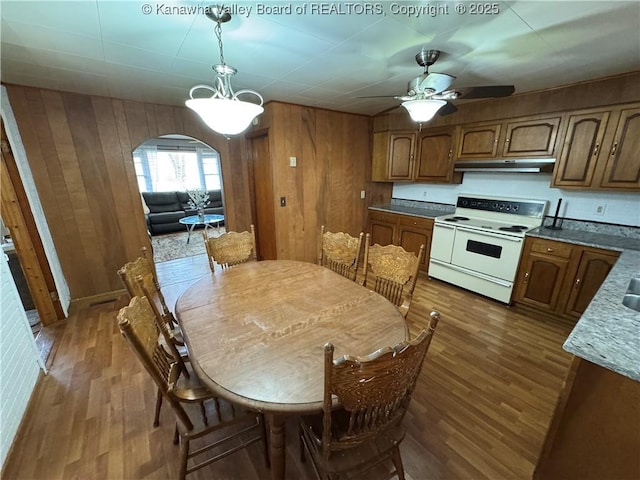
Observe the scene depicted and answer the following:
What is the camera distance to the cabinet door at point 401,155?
12.1 ft

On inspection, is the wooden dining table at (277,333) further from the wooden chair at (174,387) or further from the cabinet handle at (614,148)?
the cabinet handle at (614,148)

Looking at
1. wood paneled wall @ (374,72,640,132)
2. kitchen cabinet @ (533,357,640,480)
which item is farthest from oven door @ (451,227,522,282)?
kitchen cabinet @ (533,357,640,480)

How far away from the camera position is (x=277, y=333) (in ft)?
4.26

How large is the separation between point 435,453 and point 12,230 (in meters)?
3.67

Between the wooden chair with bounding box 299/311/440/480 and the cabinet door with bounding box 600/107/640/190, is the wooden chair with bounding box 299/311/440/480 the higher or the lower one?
the lower one

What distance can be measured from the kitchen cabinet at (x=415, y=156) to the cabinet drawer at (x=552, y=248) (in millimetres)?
1212

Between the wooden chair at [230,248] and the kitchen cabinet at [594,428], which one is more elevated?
the wooden chair at [230,248]

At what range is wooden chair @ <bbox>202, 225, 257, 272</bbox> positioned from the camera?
7.77 ft

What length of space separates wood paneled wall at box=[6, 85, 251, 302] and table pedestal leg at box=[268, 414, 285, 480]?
3161mm

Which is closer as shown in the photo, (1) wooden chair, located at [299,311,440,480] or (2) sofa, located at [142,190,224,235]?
(1) wooden chair, located at [299,311,440,480]

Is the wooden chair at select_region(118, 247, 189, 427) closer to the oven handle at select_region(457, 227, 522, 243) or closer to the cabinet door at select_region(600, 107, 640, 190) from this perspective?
the oven handle at select_region(457, 227, 522, 243)

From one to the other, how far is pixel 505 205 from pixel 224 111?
131 inches

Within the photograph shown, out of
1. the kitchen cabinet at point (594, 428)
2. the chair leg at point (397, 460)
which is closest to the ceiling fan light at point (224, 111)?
the chair leg at point (397, 460)

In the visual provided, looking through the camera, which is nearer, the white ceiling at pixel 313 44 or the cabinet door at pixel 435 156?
the white ceiling at pixel 313 44
